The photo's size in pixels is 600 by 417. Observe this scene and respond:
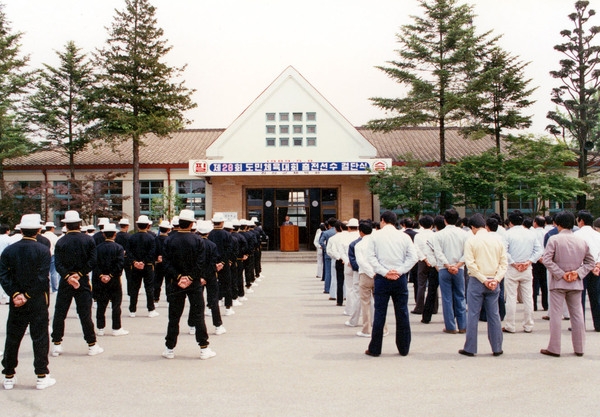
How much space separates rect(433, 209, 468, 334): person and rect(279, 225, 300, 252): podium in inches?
734

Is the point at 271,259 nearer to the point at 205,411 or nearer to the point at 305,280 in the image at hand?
the point at 305,280

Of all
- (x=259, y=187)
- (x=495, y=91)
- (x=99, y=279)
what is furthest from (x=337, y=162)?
(x=99, y=279)

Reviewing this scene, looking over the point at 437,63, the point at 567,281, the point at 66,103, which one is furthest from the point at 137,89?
the point at 567,281

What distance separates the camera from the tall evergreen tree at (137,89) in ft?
90.8

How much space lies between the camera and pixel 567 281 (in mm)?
7285

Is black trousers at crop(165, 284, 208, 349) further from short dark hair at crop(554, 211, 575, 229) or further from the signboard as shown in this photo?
the signboard

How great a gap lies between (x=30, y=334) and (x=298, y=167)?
20330 millimetres

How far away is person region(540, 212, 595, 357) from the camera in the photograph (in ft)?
23.6

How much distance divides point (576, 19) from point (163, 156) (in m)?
22.6

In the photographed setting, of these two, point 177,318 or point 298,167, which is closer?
point 177,318

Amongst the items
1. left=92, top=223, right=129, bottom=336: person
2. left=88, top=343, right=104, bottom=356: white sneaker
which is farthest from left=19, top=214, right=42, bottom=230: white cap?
left=92, top=223, right=129, bottom=336: person

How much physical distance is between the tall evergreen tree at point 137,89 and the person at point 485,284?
2274 centimetres

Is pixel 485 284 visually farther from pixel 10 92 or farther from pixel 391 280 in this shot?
pixel 10 92

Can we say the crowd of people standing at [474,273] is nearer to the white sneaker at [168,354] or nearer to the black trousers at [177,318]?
the black trousers at [177,318]
